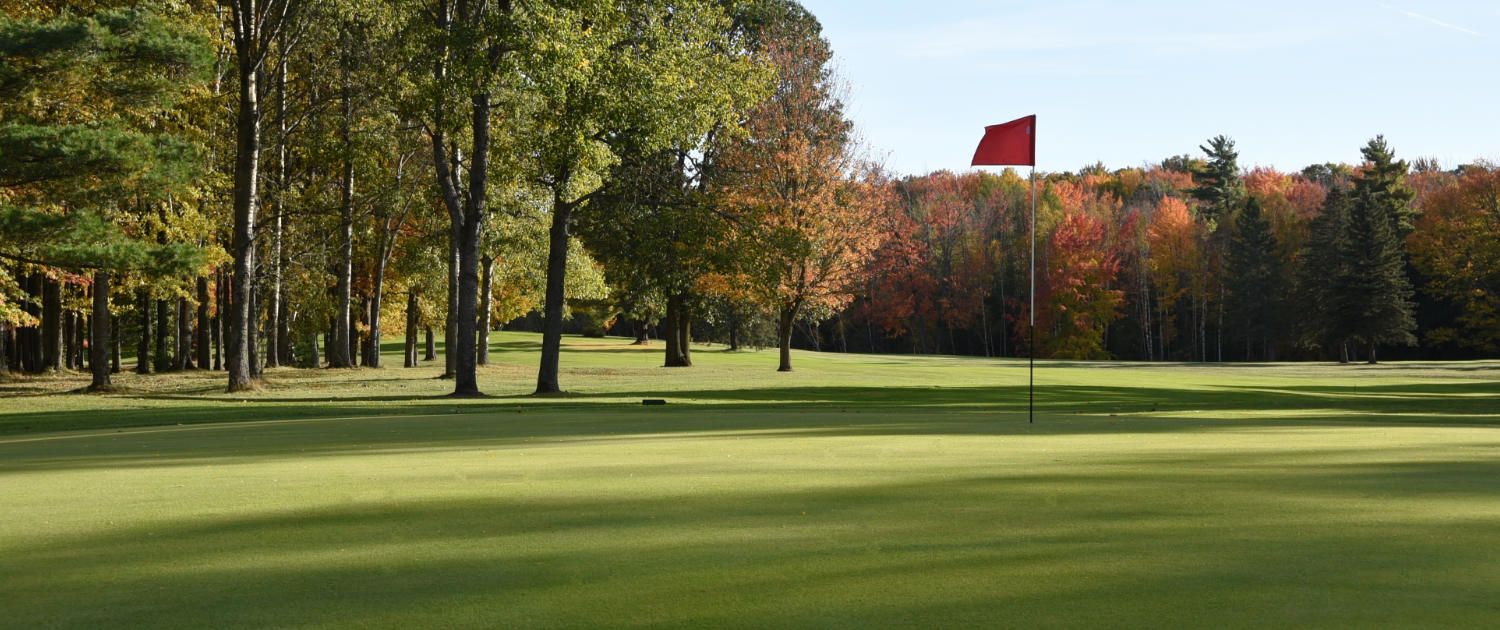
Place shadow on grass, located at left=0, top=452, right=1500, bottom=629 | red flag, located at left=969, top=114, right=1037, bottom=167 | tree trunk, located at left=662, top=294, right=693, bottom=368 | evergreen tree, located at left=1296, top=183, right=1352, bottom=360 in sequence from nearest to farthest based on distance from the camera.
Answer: shadow on grass, located at left=0, top=452, right=1500, bottom=629 < red flag, located at left=969, top=114, right=1037, bottom=167 < tree trunk, located at left=662, top=294, right=693, bottom=368 < evergreen tree, located at left=1296, top=183, right=1352, bottom=360

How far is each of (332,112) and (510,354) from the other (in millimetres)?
31701

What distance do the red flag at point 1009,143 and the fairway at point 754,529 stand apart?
5090mm

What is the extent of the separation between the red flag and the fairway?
509 cm

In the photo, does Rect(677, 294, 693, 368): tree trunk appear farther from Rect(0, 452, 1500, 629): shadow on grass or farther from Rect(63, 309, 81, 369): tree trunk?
Rect(0, 452, 1500, 629): shadow on grass

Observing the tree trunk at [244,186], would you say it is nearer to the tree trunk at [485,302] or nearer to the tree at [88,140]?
the tree at [88,140]

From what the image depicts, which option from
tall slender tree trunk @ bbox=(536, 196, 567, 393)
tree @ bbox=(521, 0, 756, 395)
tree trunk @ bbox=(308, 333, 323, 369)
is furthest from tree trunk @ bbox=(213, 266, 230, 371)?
tree @ bbox=(521, 0, 756, 395)

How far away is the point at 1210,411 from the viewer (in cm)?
2517

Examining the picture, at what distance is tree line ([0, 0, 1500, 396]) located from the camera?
26.6 meters

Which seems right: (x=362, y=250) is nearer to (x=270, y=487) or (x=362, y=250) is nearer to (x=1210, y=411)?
(x=1210, y=411)

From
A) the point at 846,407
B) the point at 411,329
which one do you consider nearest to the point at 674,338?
the point at 411,329

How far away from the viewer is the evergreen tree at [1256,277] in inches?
3418

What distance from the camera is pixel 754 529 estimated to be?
6.64 m

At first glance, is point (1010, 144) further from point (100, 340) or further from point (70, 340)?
point (70, 340)

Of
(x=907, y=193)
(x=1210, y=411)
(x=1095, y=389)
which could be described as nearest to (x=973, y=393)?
(x=1095, y=389)
